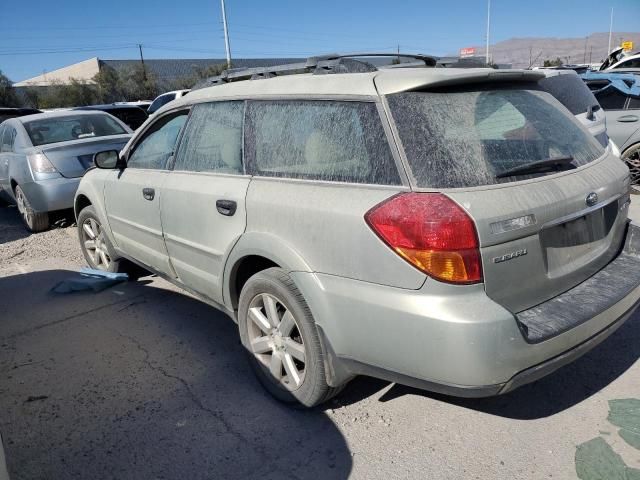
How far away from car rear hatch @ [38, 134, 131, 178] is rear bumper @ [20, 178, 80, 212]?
0.12 meters

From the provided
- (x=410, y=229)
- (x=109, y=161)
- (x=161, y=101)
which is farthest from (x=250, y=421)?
(x=161, y=101)

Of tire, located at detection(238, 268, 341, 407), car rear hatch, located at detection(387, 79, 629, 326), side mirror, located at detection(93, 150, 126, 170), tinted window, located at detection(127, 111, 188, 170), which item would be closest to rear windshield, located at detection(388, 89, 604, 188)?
car rear hatch, located at detection(387, 79, 629, 326)

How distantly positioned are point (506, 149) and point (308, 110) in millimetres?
1006

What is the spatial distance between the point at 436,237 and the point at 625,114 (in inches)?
276

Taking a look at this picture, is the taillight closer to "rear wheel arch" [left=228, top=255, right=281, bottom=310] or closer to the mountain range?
"rear wheel arch" [left=228, top=255, right=281, bottom=310]

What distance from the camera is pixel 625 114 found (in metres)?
7.62

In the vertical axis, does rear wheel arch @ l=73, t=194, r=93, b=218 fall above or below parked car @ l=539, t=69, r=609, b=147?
below

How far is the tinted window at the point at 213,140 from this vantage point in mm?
3174

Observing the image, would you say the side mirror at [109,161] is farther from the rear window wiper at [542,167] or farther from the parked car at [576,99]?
the parked car at [576,99]

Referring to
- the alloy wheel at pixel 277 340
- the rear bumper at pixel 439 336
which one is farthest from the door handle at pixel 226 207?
the rear bumper at pixel 439 336

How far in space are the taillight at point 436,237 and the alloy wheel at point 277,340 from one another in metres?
0.82

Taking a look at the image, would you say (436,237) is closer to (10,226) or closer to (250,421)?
(250,421)

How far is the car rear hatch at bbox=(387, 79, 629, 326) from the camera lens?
217 centimetres

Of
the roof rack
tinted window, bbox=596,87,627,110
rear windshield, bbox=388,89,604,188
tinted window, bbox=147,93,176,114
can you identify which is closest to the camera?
rear windshield, bbox=388,89,604,188
